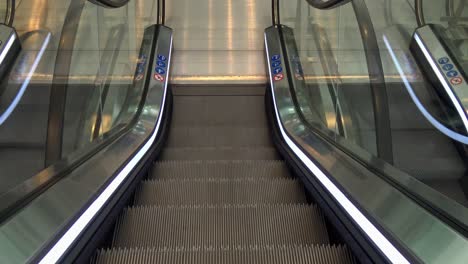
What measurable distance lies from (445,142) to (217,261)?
50.9 inches

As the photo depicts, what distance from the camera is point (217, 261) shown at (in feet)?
6.69

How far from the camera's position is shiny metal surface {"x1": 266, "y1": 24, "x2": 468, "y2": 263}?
1.38m

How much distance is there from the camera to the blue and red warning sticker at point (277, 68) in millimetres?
5209

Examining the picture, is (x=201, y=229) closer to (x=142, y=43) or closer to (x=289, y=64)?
(x=289, y=64)

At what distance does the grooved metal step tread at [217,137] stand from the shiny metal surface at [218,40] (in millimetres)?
1111

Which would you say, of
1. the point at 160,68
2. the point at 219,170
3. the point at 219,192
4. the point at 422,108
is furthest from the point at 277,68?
the point at 422,108

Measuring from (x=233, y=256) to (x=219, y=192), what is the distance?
1041mm

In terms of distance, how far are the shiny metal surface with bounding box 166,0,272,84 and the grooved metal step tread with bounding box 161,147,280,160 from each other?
186cm

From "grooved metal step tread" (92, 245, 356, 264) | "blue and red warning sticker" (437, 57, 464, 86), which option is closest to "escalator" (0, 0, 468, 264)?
"grooved metal step tread" (92, 245, 356, 264)

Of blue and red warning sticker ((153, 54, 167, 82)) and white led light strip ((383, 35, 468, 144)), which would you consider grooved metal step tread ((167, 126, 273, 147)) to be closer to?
blue and red warning sticker ((153, 54, 167, 82))

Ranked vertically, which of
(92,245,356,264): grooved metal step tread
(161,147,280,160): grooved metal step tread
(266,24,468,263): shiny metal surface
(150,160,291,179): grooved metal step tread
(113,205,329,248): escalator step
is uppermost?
(266,24,468,263): shiny metal surface

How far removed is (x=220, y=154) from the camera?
4316 mm

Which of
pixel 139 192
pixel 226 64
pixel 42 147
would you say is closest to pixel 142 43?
pixel 226 64

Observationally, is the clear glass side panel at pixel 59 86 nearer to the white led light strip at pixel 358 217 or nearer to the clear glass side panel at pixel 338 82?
the white led light strip at pixel 358 217
